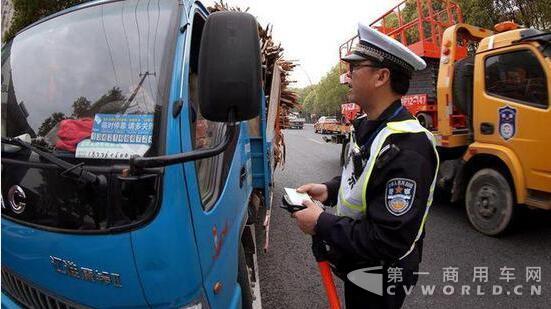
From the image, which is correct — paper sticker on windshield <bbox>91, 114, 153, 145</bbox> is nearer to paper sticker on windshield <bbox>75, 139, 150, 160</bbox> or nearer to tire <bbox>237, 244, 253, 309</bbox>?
paper sticker on windshield <bbox>75, 139, 150, 160</bbox>

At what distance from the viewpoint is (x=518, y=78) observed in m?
4.52

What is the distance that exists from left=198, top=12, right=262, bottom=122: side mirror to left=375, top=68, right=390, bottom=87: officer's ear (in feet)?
1.61

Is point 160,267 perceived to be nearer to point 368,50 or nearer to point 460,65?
point 368,50

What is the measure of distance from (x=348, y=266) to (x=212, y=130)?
98 cm

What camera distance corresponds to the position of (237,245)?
2.30 m

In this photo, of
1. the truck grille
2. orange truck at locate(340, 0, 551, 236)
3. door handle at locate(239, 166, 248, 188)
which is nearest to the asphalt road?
orange truck at locate(340, 0, 551, 236)

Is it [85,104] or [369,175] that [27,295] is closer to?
[85,104]

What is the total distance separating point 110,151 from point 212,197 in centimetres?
52

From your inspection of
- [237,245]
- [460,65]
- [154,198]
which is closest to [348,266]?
[237,245]

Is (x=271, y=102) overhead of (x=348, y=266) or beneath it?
overhead

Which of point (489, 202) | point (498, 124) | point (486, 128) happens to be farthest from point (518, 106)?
point (489, 202)

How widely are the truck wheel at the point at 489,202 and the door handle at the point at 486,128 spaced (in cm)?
43

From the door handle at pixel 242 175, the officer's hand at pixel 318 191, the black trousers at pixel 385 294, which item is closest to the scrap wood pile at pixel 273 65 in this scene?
the door handle at pixel 242 175

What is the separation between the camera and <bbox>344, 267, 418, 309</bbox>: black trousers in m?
1.75
